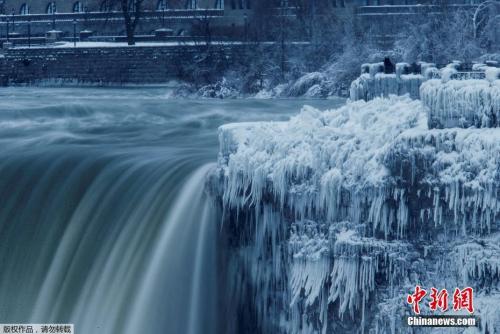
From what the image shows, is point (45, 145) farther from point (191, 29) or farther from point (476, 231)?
point (191, 29)

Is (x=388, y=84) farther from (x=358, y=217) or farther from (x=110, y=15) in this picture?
(x=110, y=15)

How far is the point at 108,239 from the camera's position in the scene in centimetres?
1535

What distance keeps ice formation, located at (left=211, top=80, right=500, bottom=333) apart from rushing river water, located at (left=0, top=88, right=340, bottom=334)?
0.73 metres

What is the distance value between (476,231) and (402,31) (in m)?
45.7

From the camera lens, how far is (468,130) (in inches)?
504

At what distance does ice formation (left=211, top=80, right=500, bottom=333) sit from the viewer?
41.7ft

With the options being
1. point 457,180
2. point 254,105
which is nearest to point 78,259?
point 457,180

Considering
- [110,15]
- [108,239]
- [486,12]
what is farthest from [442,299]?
[110,15]

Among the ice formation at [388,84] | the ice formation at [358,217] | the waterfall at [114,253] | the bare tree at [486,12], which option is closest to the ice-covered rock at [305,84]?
the bare tree at [486,12]

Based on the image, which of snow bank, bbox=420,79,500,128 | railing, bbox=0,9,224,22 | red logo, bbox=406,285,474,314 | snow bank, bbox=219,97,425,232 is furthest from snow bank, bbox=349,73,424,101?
railing, bbox=0,9,224,22

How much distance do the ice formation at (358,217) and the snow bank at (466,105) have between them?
2.3 inches

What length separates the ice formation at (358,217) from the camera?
41.7 feet

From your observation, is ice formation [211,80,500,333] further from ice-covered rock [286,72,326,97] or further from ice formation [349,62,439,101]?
ice-covered rock [286,72,326,97]

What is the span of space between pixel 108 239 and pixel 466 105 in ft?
18.2
